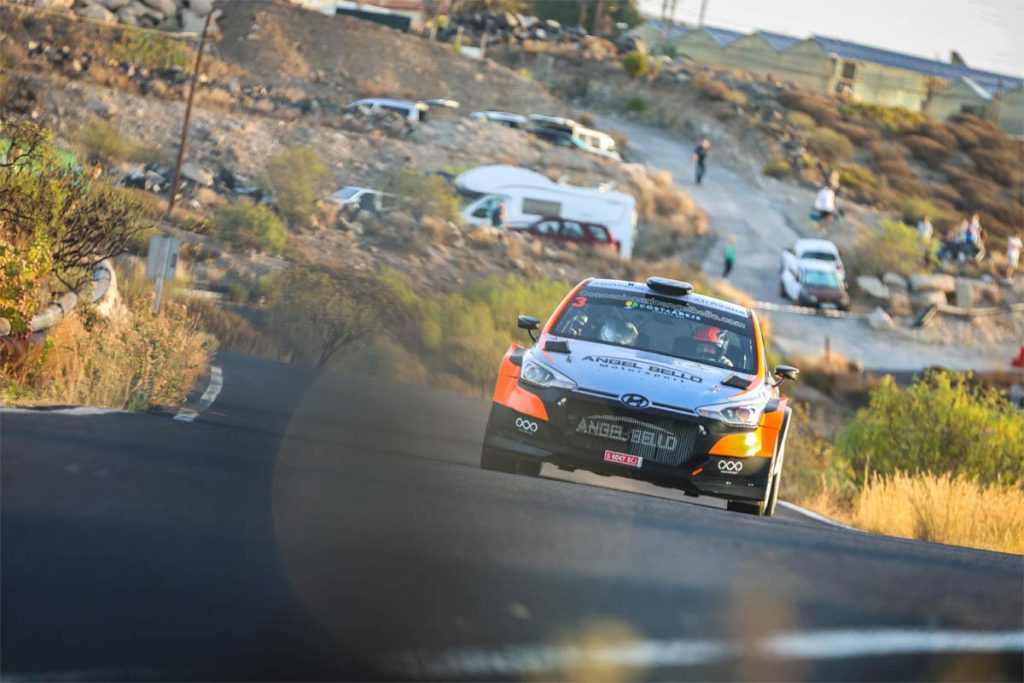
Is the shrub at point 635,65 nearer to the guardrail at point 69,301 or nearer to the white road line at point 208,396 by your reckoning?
the white road line at point 208,396

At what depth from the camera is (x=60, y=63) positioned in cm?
5134

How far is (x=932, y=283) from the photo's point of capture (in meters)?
56.1

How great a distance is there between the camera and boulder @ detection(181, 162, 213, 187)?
43.9 metres

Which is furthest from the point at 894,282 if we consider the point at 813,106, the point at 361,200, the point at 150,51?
the point at 150,51

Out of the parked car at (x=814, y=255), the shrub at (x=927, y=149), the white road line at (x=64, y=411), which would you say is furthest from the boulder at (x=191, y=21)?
the white road line at (x=64, y=411)

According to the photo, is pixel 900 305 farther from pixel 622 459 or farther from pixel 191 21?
pixel 622 459

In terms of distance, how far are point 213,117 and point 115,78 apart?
4.12 metres

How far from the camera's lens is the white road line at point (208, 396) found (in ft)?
41.1

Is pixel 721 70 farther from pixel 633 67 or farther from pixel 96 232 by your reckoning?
pixel 96 232

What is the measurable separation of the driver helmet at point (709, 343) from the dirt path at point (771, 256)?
105ft

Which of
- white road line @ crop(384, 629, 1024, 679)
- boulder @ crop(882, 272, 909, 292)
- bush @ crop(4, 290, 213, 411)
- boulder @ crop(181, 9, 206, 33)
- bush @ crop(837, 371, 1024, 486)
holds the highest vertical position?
white road line @ crop(384, 629, 1024, 679)

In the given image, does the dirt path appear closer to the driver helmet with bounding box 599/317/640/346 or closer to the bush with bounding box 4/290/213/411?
the bush with bounding box 4/290/213/411

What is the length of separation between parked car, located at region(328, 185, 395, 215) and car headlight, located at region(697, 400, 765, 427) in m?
34.2

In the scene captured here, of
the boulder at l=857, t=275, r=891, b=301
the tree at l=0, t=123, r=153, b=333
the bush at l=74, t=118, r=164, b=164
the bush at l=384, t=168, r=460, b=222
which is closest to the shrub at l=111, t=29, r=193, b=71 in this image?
the bush at l=74, t=118, r=164, b=164
